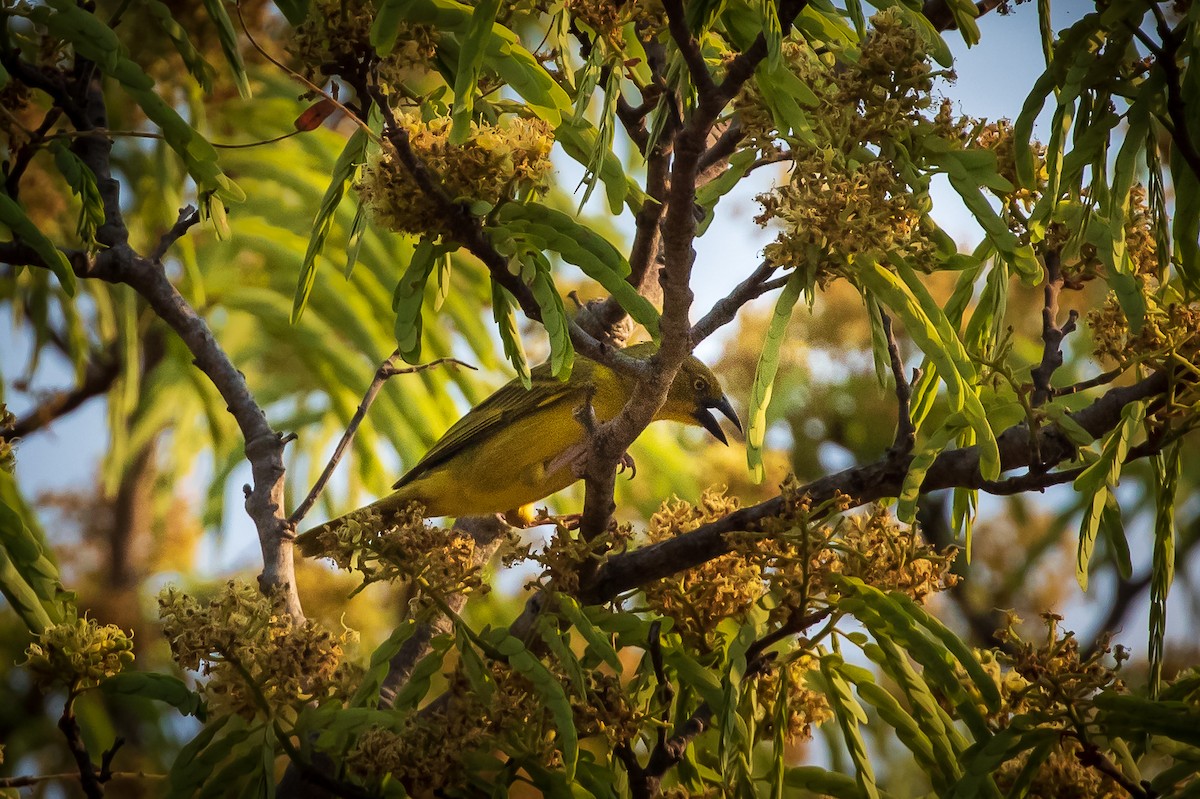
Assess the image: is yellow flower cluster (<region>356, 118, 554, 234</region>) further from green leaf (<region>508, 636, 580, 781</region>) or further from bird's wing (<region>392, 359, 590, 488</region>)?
bird's wing (<region>392, 359, 590, 488</region>)

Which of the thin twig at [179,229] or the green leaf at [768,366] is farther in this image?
the thin twig at [179,229]

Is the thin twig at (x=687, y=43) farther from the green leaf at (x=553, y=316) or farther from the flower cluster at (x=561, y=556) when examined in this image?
the flower cluster at (x=561, y=556)

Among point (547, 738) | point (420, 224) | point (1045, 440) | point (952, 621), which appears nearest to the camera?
point (420, 224)

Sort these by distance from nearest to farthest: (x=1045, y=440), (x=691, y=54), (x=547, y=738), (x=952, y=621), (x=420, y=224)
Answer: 1. (x=691, y=54)
2. (x=420, y=224)
3. (x=547, y=738)
4. (x=1045, y=440)
5. (x=952, y=621)

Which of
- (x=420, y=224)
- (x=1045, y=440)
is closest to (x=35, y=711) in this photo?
(x=420, y=224)

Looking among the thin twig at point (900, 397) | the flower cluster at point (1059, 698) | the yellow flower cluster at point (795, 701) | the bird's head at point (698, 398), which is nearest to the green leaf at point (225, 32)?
the thin twig at point (900, 397)

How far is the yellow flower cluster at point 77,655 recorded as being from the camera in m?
2.19

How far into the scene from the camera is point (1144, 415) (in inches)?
91.5

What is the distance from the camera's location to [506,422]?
4598 millimetres

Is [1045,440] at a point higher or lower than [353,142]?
lower

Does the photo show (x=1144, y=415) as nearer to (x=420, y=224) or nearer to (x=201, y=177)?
(x=420, y=224)

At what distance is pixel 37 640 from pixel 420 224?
123 centimetres

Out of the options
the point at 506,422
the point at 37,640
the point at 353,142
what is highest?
the point at 506,422

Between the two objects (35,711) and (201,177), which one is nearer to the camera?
(201,177)
